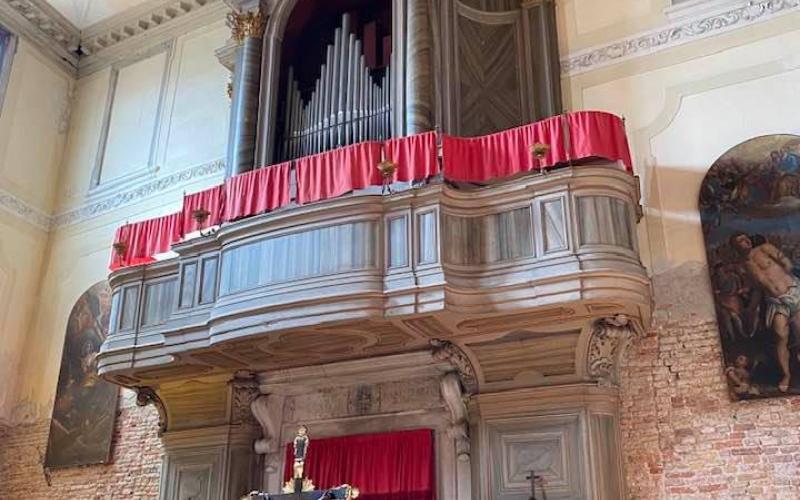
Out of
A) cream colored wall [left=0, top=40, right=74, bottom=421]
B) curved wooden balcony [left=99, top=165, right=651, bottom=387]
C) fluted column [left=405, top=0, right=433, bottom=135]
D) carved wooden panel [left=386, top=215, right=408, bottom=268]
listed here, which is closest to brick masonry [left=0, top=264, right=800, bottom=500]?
curved wooden balcony [left=99, top=165, right=651, bottom=387]

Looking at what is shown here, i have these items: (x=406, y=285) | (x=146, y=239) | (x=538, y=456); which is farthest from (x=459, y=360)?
(x=146, y=239)

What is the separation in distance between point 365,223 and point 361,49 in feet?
9.79

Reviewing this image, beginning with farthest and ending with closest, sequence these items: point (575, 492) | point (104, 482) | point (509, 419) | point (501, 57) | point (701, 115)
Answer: point (104, 482), point (501, 57), point (701, 115), point (509, 419), point (575, 492)

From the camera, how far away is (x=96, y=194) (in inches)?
503

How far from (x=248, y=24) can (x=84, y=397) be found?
545cm

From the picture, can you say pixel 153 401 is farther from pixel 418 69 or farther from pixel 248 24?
pixel 418 69

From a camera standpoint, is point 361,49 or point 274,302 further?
point 361,49

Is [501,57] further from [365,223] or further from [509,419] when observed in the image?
[509,419]

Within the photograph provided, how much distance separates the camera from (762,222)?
25.6 feet

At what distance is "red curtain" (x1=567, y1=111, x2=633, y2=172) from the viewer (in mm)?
7473

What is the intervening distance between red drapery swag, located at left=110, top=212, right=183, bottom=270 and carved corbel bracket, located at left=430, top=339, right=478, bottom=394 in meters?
3.32

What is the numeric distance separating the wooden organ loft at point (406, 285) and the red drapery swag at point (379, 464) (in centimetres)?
15

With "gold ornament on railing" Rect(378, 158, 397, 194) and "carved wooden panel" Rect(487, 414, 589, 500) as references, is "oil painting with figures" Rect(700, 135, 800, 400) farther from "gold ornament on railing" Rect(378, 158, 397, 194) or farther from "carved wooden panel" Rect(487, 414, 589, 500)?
"gold ornament on railing" Rect(378, 158, 397, 194)

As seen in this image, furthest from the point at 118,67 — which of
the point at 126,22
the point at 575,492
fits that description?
the point at 575,492
